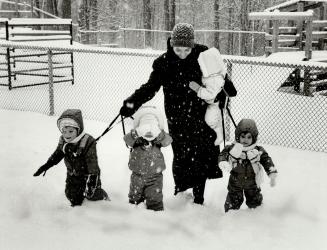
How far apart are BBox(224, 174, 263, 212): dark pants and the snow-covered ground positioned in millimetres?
85

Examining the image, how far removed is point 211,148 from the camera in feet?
14.3

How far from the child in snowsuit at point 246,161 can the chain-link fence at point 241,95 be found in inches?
93.2

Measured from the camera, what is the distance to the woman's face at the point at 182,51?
3967 mm

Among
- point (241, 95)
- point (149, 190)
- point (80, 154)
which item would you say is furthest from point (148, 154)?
point (241, 95)

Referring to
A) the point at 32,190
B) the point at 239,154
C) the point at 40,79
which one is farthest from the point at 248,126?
the point at 40,79

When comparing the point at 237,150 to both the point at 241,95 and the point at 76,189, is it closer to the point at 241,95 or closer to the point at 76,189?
the point at 76,189

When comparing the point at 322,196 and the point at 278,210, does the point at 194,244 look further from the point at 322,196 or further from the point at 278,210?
the point at 322,196

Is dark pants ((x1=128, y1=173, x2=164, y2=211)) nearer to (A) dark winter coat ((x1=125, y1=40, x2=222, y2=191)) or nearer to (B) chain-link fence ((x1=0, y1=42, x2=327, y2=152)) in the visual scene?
(A) dark winter coat ((x1=125, y1=40, x2=222, y2=191))

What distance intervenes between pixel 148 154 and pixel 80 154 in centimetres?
64

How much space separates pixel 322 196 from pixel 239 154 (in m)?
1.34

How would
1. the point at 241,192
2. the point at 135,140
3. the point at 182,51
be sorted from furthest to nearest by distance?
the point at 241,192, the point at 135,140, the point at 182,51

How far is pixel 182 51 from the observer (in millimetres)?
3988

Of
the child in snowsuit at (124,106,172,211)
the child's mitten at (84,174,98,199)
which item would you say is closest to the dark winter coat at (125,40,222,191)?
the child in snowsuit at (124,106,172,211)

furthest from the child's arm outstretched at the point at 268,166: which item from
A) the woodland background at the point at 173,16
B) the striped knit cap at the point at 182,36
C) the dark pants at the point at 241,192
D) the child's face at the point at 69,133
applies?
the woodland background at the point at 173,16
